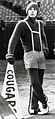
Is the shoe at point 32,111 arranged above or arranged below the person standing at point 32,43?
below

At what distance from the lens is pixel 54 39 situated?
57.4 feet

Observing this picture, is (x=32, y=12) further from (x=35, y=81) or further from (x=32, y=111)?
(x=32, y=111)

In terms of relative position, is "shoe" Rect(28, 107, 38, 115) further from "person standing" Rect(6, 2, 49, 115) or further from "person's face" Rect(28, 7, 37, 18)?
"person's face" Rect(28, 7, 37, 18)

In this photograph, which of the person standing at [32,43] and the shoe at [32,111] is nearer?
the person standing at [32,43]

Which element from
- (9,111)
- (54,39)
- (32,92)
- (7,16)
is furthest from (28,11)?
(7,16)

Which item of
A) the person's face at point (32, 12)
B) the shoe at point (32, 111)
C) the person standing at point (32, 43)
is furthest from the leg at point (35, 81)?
the person's face at point (32, 12)

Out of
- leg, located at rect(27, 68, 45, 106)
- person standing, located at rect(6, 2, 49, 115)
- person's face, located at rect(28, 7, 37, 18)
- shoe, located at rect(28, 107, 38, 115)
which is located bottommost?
shoe, located at rect(28, 107, 38, 115)

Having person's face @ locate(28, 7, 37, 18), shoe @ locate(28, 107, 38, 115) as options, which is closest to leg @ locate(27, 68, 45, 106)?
shoe @ locate(28, 107, 38, 115)

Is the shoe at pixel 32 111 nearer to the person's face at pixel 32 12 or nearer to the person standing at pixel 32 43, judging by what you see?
the person standing at pixel 32 43

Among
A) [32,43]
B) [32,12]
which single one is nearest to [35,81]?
[32,43]

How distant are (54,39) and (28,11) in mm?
12770

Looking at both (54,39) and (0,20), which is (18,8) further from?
(54,39)

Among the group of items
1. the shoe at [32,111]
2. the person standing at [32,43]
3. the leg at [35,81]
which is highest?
the person standing at [32,43]

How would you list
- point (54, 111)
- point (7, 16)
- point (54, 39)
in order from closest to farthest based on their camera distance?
point (54, 111) < point (54, 39) < point (7, 16)
